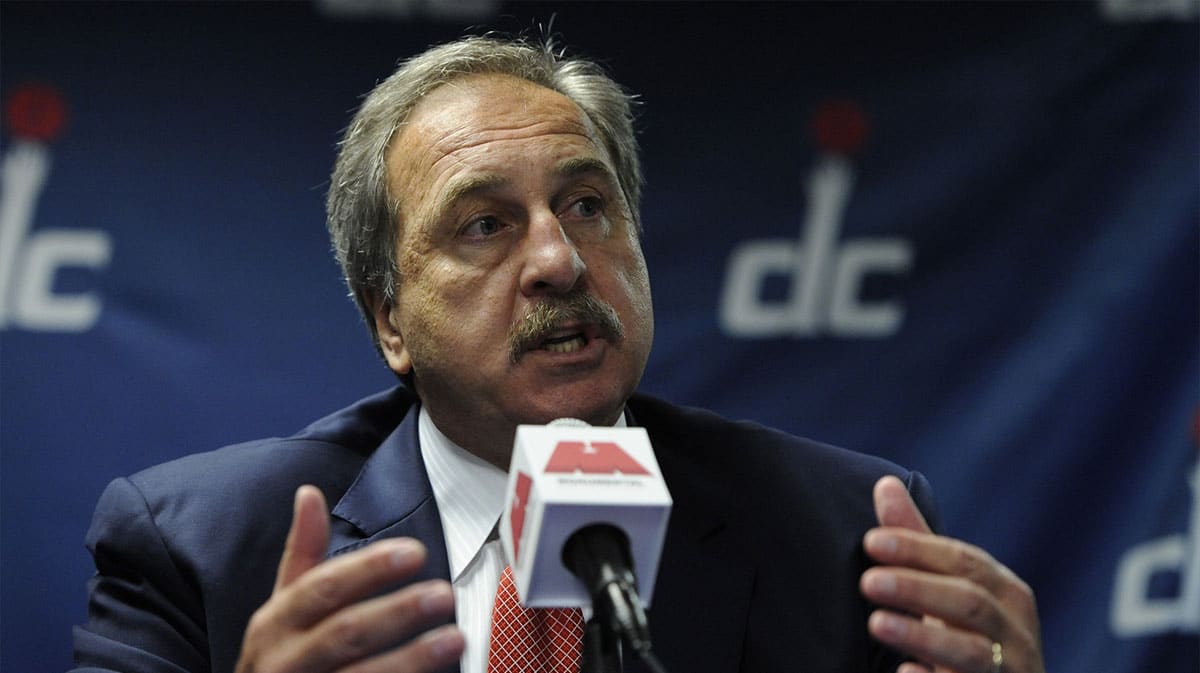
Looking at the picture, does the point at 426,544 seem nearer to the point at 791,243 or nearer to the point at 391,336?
the point at 391,336

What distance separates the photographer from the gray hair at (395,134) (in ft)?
8.67

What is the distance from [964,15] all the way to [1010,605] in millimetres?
2038

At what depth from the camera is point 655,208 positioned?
139 inches

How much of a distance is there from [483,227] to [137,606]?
35.3 inches

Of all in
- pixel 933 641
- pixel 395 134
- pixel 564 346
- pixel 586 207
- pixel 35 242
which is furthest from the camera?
pixel 35 242

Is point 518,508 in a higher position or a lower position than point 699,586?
higher

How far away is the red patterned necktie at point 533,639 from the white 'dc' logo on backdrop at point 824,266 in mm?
1425

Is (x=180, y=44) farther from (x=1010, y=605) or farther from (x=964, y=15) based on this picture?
(x=1010, y=605)

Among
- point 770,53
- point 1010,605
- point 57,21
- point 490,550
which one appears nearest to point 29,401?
point 57,21

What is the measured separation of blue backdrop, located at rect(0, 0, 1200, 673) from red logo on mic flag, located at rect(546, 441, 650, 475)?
187cm

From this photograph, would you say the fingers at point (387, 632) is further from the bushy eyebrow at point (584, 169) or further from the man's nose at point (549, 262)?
the bushy eyebrow at point (584, 169)

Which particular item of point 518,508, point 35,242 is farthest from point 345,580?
point 35,242

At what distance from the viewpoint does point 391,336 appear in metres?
2.70

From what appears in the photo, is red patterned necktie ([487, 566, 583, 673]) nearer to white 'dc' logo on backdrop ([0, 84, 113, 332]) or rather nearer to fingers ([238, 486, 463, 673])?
fingers ([238, 486, 463, 673])
